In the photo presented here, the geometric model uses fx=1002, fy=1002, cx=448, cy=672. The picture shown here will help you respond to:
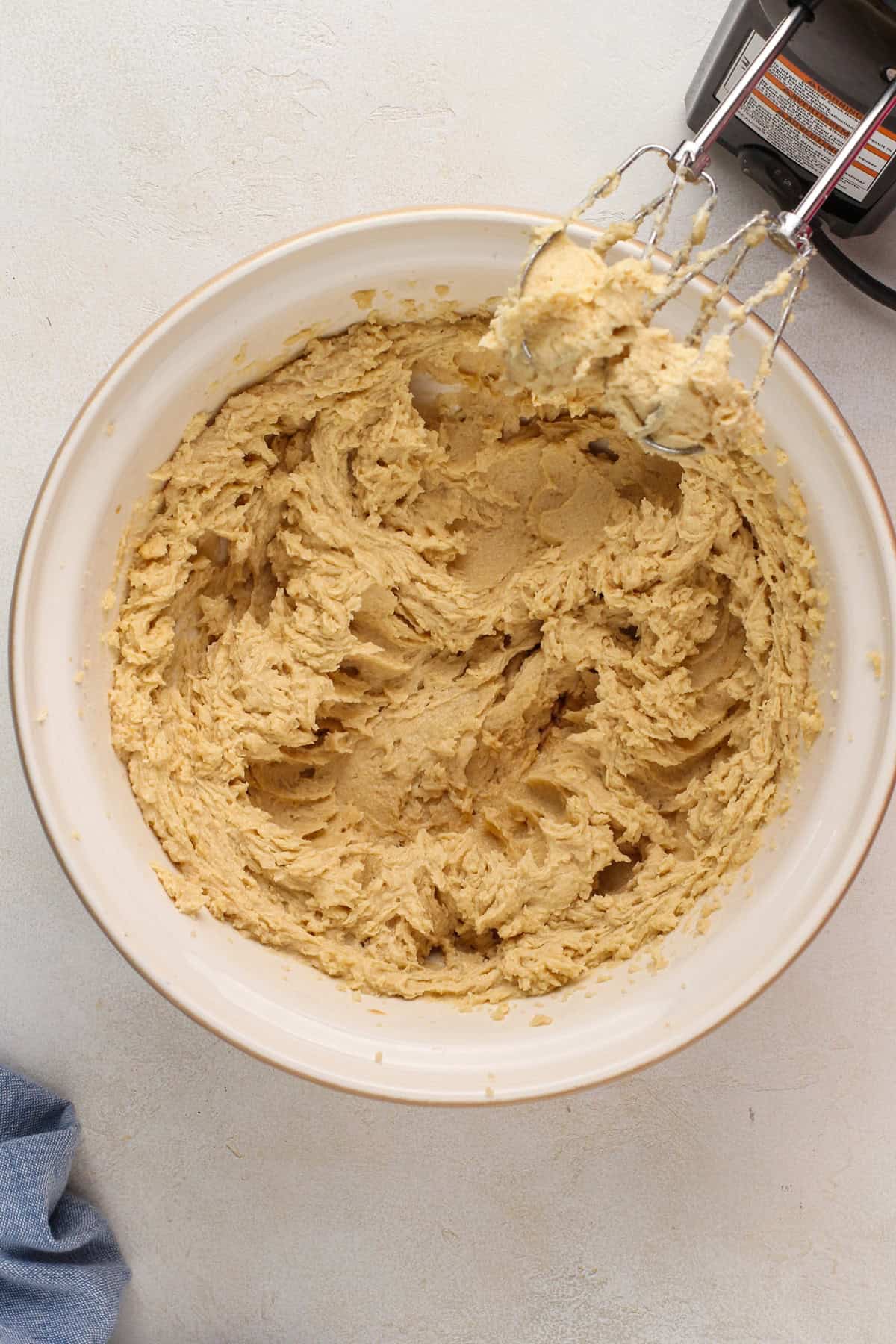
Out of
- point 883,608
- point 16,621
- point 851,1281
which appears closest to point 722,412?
point 883,608

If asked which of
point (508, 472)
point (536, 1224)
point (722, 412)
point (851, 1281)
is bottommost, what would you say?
point (536, 1224)

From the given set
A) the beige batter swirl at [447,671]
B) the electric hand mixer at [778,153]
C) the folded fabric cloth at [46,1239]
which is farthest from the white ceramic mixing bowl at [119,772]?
the folded fabric cloth at [46,1239]

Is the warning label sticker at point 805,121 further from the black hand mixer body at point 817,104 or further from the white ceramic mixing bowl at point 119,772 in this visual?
the white ceramic mixing bowl at point 119,772

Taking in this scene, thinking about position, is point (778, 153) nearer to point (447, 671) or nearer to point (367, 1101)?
point (447, 671)

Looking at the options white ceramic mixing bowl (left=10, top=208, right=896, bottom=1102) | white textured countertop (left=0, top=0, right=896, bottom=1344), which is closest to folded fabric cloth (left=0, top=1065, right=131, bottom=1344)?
white textured countertop (left=0, top=0, right=896, bottom=1344)

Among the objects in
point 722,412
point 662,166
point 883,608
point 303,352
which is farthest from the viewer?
point 662,166

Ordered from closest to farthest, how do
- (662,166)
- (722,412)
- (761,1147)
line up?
(722,412), (662,166), (761,1147)

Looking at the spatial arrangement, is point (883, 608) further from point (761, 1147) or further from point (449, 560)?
point (761, 1147)
